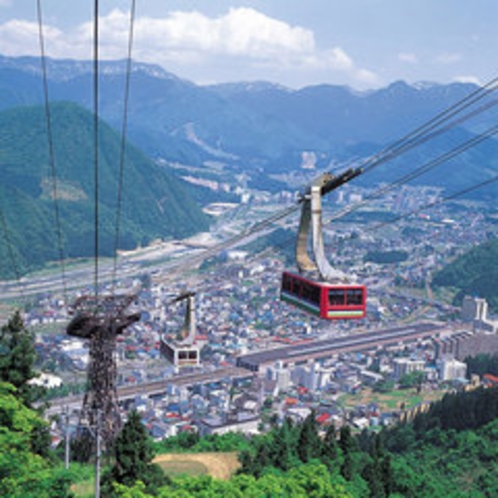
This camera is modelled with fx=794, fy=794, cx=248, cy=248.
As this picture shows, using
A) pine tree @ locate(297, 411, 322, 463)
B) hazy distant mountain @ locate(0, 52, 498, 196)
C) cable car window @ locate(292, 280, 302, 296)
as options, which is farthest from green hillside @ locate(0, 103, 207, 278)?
hazy distant mountain @ locate(0, 52, 498, 196)

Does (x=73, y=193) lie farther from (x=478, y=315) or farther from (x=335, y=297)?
(x=335, y=297)

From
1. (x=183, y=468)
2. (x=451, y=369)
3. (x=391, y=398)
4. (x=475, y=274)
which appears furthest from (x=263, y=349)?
(x=475, y=274)

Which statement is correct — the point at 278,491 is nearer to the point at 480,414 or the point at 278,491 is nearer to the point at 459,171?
the point at 480,414

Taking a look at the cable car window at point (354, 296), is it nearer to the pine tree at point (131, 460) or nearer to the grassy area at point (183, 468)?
the pine tree at point (131, 460)

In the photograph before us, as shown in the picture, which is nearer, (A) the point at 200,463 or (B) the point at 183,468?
(B) the point at 183,468

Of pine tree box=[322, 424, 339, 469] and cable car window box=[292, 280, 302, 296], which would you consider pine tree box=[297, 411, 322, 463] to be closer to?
pine tree box=[322, 424, 339, 469]

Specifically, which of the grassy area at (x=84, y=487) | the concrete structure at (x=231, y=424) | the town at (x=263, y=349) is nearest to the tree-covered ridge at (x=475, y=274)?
the town at (x=263, y=349)

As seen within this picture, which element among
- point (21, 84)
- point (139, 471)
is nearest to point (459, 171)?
point (21, 84)
